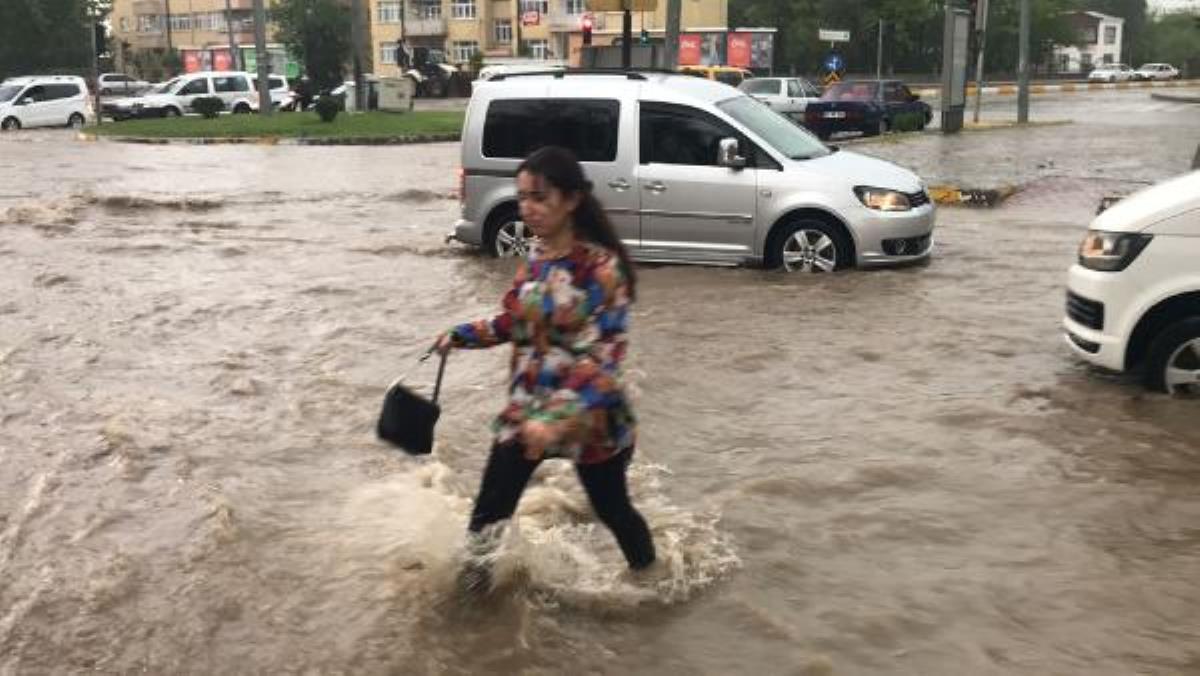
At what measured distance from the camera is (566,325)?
3.64 metres

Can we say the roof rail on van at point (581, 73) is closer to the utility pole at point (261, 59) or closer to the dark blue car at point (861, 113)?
the dark blue car at point (861, 113)

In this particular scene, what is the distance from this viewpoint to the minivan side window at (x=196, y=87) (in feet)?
137

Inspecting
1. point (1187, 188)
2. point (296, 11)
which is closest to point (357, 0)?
point (1187, 188)

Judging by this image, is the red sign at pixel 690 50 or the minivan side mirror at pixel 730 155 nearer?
the minivan side mirror at pixel 730 155

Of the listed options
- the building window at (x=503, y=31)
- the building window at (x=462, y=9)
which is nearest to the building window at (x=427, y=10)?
the building window at (x=462, y=9)

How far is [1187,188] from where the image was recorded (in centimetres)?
618

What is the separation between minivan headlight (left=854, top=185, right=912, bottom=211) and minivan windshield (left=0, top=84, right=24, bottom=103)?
114 ft

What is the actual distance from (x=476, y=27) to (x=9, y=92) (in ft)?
192

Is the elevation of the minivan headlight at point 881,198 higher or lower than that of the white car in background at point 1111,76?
lower

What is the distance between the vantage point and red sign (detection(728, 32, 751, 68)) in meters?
55.4

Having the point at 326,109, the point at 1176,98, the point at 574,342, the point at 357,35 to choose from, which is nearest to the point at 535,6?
the point at 357,35

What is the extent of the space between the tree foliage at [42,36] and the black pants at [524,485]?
72325 mm

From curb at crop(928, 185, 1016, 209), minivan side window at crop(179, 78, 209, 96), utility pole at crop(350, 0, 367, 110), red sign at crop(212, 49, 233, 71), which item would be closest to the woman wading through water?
curb at crop(928, 185, 1016, 209)

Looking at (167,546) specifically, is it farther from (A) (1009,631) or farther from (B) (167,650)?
(A) (1009,631)
